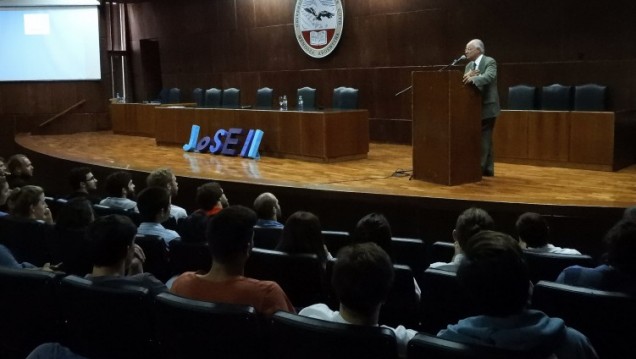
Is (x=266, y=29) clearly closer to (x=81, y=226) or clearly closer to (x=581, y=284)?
(x=81, y=226)

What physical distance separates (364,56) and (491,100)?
4533mm

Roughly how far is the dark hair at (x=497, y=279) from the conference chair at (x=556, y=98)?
260 inches

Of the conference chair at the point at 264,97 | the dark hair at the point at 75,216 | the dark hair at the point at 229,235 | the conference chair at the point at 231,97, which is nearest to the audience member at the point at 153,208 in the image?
the dark hair at the point at 75,216

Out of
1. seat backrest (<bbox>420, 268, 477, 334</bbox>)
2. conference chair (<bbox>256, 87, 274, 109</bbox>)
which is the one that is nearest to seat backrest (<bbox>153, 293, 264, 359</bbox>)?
seat backrest (<bbox>420, 268, 477, 334</bbox>)

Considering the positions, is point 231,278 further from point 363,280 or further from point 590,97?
point 590,97

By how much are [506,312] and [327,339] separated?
47cm

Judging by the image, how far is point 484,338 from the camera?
1.75 m

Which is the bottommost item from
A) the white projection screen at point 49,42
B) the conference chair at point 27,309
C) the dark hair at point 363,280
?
the conference chair at point 27,309

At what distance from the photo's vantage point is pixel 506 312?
1.75 m

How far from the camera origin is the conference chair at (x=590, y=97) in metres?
7.62

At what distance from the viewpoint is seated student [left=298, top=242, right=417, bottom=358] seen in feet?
6.20

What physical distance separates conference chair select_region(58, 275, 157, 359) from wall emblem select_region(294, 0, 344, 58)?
343 inches

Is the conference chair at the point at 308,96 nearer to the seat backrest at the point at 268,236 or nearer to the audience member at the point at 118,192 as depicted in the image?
the audience member at the point at 118,192

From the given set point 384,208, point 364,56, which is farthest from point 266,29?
point 384,208
